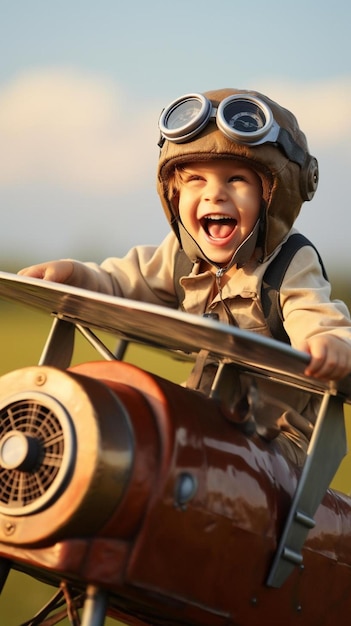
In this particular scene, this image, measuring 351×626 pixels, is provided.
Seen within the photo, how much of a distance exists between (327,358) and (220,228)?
84 cm

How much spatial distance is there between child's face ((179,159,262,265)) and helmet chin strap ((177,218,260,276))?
0.06 ft

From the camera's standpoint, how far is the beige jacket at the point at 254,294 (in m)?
2.45

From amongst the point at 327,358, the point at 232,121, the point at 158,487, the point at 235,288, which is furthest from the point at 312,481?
the point at 232,121

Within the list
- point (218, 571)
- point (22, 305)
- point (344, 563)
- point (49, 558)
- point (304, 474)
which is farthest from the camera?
point (22, 305)

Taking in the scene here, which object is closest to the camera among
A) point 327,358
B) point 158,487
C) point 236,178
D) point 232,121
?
point 158,487

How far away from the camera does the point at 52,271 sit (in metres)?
2.60

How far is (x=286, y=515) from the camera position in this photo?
2.08 metres

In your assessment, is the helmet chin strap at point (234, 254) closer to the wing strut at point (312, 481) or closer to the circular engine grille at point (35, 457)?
the wing strut at point (312, 481)

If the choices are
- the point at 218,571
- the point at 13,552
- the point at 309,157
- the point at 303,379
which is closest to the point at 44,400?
the point at 13,552

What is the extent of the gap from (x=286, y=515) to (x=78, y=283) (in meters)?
0.95

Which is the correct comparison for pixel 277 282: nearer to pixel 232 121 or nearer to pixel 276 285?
pixel 276 285

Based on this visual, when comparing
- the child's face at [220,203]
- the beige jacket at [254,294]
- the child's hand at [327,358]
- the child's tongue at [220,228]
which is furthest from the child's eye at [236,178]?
the child's hand at [327,358]

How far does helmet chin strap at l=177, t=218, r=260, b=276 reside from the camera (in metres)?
2.63

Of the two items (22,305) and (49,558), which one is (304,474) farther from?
(22,305)
